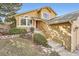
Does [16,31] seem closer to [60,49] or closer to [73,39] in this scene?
[60,49]

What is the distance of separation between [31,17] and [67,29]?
0.55 meters

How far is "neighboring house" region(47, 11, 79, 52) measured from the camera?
3.37 meters

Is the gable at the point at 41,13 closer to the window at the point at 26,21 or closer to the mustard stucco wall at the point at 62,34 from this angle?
the window at the point at 26,21

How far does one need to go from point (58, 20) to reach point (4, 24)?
78cm

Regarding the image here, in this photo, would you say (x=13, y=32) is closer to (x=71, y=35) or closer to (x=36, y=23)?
(x=36, y=23)

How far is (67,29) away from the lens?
3400 mm

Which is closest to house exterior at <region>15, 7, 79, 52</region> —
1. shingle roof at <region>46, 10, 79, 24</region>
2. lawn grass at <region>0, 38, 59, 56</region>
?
shingle roof at <region>46, 10, 79, 24</region>

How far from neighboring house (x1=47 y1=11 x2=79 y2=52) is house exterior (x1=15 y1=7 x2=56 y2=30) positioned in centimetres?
12

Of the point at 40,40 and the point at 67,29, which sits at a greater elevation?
the point at 67,29

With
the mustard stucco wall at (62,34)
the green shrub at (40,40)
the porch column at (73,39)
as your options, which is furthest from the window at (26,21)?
the porch column at (73,39)

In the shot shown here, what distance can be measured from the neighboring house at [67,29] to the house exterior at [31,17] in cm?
12

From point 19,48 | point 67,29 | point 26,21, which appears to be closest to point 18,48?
point 19,48

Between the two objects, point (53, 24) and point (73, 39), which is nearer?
point (73, 39)

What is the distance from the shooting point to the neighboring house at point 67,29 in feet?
11.0
